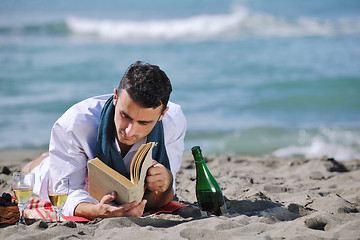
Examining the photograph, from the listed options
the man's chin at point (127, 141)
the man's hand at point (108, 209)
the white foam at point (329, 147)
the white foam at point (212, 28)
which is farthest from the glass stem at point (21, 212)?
the white foam at point (212, 28)

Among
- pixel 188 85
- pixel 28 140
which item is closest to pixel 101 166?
pixel 28 140

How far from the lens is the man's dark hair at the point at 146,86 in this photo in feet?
10.4

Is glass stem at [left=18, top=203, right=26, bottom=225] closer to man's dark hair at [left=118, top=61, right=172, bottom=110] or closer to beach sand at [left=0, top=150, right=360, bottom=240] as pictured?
beach sand at [left=0, top=150, right=360, bottom=240]

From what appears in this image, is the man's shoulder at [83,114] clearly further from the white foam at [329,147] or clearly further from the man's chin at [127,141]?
the white foam at [329,147]

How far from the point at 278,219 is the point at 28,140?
5.30 m

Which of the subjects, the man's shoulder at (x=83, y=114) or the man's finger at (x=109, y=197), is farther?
the man's shoulder at (x=83, y=114)

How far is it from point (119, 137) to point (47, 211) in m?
0.95

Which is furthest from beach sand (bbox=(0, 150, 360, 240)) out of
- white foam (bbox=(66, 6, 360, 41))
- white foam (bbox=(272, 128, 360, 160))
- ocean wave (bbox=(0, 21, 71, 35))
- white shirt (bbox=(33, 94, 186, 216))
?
ocean wave (bbox=(0, 21, 71, 35))

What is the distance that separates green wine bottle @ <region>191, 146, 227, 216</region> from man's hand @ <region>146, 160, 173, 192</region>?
0.87ft

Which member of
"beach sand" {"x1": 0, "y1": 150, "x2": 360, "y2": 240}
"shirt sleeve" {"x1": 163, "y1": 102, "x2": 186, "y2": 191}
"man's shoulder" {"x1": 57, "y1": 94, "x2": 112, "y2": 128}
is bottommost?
"beach sand" {"x1": 0, "y1": 150, "x2": 360, "y2": 240}

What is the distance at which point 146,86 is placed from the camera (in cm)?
318

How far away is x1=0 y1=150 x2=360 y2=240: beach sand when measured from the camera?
307cm

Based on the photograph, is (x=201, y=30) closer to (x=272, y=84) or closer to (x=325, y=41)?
(x=325, y=41)

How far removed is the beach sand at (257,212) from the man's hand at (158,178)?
0.23 metres
